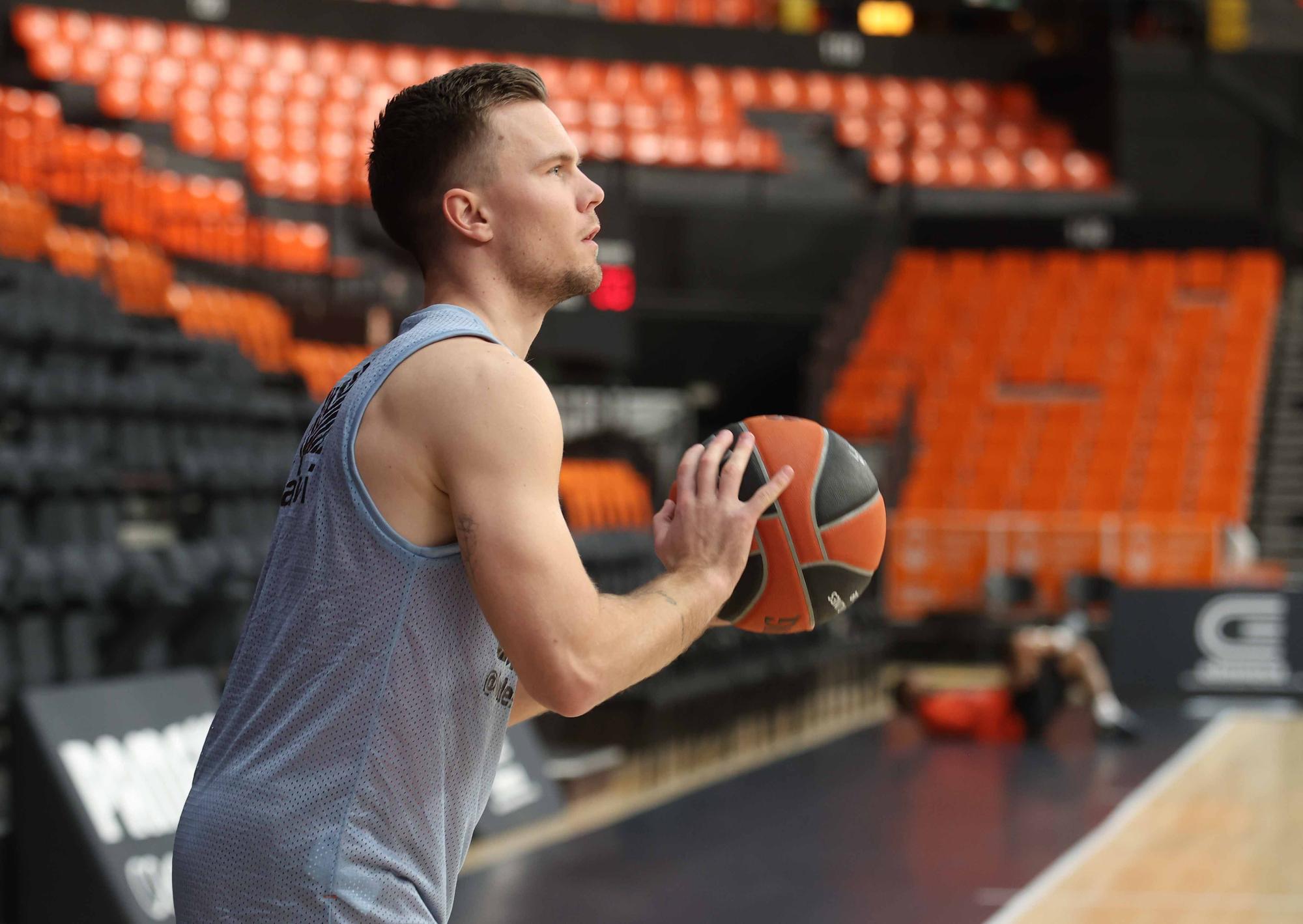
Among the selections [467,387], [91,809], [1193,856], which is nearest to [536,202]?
→ [467,387]

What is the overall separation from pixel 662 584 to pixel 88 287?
809 cm

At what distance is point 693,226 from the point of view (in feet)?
50.1

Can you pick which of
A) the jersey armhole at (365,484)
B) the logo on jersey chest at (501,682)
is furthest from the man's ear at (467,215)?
the logo on jersey chest at (501,682)

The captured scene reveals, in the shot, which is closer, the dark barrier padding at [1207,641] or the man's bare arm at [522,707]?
the man's bare arm at [522,707]

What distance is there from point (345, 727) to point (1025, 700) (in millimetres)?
8085

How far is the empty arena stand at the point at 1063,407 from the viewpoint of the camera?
12711mm

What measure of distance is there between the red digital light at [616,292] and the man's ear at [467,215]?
40.0 feet

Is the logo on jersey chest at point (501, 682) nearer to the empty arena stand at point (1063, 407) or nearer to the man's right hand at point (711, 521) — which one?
the man's right hand at point (711, 521)

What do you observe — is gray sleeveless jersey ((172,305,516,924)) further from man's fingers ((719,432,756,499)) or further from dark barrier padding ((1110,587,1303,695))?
dark barrier padding ((1110,587,1303,695))

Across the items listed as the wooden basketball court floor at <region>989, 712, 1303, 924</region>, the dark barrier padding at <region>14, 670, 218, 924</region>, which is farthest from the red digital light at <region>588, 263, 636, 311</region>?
the dark barrier padding at <region>14, 670, 218, 924</region>

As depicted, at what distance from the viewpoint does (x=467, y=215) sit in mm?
1530

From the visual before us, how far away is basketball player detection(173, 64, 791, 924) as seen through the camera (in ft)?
4.54

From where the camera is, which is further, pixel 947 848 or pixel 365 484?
pixel 947 848

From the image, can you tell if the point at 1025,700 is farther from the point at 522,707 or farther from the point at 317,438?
the point at 317,438
